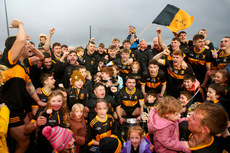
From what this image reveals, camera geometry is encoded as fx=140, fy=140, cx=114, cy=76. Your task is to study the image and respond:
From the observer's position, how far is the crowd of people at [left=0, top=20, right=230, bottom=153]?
6.49 ft

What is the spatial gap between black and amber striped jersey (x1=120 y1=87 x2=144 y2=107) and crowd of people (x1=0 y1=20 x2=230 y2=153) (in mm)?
32

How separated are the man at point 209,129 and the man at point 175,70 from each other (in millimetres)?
3125

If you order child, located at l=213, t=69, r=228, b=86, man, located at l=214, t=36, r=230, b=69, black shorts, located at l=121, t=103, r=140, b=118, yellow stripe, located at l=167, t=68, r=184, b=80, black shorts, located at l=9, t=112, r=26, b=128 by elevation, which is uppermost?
man, located at l=214, t=36, r=230, b=69

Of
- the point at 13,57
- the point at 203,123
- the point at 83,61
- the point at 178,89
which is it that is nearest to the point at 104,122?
the point at 203,123

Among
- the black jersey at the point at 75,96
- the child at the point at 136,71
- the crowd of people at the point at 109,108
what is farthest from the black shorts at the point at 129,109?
the black jersey at the point at 75,96

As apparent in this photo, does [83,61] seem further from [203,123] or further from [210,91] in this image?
[203,123]

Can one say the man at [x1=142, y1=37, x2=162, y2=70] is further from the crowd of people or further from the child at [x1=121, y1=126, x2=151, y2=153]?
the child at [x1=121, y1=126, x2=151, y2=153]

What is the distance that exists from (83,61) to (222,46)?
5431 mm

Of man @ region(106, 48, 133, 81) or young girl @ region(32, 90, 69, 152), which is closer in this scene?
young girl @ region(32, 90, 69, 152)

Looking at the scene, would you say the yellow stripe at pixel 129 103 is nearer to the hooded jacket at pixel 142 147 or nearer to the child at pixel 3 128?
the hooded jacket at pixel 142 147

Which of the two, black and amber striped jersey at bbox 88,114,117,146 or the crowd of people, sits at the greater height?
the crowd of people

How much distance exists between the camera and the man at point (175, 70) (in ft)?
15.7

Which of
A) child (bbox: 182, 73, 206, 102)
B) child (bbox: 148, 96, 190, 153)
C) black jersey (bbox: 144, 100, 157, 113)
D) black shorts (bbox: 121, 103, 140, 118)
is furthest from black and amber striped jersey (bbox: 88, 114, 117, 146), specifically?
child (bbox: 182, 73, 206, 102)

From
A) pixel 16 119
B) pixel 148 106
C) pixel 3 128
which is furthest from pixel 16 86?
pixel 148 106
